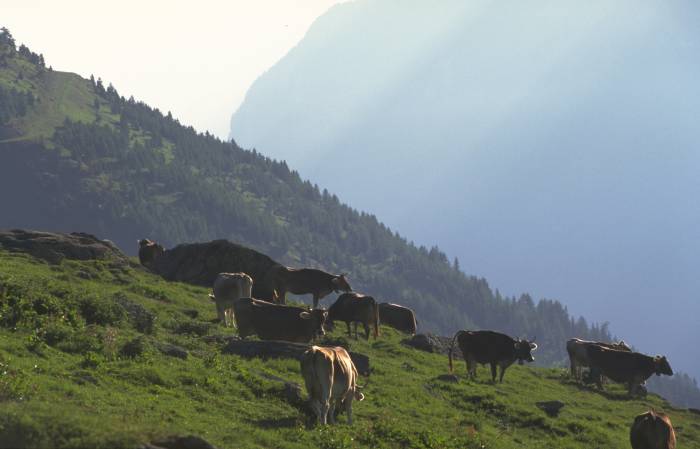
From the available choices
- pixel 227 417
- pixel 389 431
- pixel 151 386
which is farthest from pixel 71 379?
pixel 389 431

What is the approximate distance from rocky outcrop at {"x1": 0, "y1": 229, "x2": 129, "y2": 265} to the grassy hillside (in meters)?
4.32

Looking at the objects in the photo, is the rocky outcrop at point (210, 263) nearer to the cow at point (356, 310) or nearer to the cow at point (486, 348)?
the cow at point (356, 310)

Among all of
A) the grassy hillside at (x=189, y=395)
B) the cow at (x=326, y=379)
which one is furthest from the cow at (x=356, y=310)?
the cow at (x=326, y=379)

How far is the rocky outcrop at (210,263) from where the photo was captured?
5078 cm

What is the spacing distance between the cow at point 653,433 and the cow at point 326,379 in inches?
365

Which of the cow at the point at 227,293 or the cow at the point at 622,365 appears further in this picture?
the cow at the point at 622,365

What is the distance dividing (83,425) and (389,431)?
9.33m

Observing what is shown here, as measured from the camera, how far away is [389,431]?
22203 millimetres

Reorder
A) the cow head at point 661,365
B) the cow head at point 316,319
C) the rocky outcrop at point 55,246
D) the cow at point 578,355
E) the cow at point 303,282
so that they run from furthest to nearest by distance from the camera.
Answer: the cow at point 303,282 < the cow at point 578,355 < the cow head at point 661,365 < the rocky outcrop at point 55,246 < the cow head at point 316,319

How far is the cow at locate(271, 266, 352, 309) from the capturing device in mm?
48938

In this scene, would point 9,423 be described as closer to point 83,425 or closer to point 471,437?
point 83,425

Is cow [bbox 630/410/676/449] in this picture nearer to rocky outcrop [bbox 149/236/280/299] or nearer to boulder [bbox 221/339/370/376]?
boulder [bbox 221/339/370/376]

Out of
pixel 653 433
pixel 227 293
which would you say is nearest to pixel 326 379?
pixel 653 433

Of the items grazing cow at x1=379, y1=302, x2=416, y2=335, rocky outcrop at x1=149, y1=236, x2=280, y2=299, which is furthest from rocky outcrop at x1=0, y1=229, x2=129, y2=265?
grazing cow at x1=379, y1=302, x2=416, y2=335
